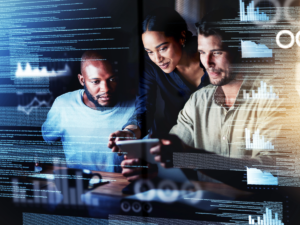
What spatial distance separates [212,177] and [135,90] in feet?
2.20

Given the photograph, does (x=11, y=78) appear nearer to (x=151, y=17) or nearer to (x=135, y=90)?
(x=135, y=90)

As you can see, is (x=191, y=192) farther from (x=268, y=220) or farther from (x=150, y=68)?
(x=150, y=68)

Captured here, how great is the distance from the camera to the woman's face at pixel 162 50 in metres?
1.62

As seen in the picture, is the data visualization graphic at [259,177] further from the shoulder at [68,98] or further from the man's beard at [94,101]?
the shoulder at [68,98]

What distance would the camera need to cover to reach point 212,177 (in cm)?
161

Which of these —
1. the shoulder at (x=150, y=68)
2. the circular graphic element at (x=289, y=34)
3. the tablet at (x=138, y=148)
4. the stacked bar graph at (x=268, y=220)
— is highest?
the circular graphic element at (x=289, y=34)

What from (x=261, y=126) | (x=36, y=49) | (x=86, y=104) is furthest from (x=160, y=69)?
(x=36, y=49)

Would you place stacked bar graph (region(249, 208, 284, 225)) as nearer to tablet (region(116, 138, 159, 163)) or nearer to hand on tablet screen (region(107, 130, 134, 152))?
tablet (region(116, 138, 159, 163))

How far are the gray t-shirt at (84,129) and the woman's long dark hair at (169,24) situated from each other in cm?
45

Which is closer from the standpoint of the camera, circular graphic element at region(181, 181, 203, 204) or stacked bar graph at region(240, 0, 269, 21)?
stacked bar graph at region(240, 0, 269, 21)

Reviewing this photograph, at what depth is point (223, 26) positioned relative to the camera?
5.05ft

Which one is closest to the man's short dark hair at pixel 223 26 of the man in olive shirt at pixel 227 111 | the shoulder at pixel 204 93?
the man in olive shirt at pixel 227 111

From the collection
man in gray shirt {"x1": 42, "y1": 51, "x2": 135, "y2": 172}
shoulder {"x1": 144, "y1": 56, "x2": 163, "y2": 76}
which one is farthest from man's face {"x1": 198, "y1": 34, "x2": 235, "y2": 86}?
man in gray shirt {"x1": 42, "y1": 51, "x2": 135, "y2": 172}

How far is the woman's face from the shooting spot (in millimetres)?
1618
